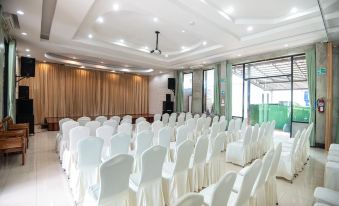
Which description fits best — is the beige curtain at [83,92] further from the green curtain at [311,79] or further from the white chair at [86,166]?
the green curtain at [311,79]

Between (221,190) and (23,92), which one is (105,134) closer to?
(221,190)

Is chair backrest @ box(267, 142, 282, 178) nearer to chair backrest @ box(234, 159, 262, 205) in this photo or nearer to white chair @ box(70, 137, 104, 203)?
chair backrest @ box(234, 159, 262, 205)

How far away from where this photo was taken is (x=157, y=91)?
573 inches

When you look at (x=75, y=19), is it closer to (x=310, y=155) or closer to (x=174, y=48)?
(x=174, y=48)

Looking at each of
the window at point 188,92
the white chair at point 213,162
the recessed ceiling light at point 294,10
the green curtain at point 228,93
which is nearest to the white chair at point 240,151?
the white chair at point 213,162

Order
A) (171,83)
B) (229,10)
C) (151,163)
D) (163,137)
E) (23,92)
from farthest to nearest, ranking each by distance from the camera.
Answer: (171,83), (23,92), (229,10), (163,137), (151,163)

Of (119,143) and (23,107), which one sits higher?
(23,107)

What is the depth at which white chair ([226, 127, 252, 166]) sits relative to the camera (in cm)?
457

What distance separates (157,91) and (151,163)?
12327 mm

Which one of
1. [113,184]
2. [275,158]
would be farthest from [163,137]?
[275,158]

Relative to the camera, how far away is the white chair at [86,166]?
2.88m

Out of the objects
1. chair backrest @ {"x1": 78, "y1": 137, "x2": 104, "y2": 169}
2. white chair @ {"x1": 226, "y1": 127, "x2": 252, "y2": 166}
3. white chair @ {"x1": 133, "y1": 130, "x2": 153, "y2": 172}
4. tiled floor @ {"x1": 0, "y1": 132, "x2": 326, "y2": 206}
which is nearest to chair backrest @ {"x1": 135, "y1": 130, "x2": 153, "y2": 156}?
white chair @ {"x1": 133, "y1": 130, "x2": 153, "y2": 172}

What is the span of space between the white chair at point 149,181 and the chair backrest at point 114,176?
0.80 feet

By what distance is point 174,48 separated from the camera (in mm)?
8898
